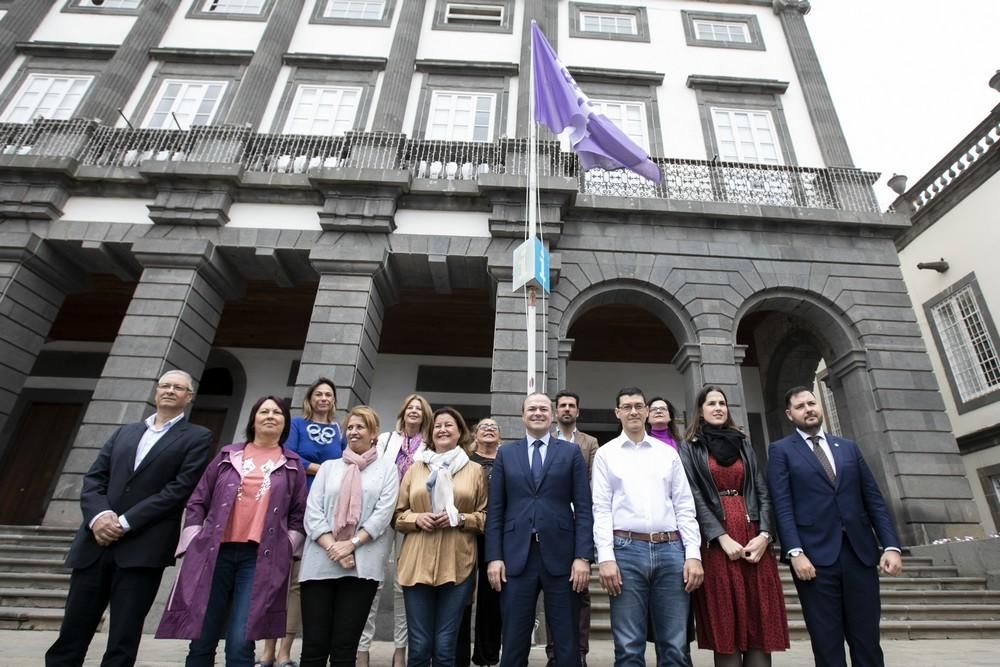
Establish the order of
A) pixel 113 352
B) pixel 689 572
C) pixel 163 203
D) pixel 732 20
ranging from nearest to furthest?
pixel 689 572
pixel 113 352
pixel 163 203
pixel 732 20

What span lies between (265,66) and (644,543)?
12.3m

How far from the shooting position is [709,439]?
12.0 ft

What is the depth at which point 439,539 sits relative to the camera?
11.5ft

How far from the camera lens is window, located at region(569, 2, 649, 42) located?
1292cm

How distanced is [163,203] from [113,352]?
2740 mm

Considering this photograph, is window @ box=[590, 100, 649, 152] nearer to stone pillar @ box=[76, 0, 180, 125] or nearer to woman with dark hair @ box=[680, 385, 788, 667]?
woman with dark hair @ box=[680, 385, 788, 667]

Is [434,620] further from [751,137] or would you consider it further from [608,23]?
[608,23]

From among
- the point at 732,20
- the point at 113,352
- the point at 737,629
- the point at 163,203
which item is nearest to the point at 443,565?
the point at 737,629

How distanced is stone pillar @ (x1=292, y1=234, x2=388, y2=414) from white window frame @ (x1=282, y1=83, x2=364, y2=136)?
3260 mm

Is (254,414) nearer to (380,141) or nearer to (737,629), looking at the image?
(737,629)

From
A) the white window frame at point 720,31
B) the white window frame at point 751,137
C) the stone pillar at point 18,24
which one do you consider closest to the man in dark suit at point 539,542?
the white window frame at point 751,137

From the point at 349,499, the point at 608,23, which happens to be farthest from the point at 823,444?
the point at 608,23

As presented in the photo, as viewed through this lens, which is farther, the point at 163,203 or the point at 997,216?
the point at 997,216

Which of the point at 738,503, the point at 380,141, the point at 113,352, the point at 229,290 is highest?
the point at 380,141
